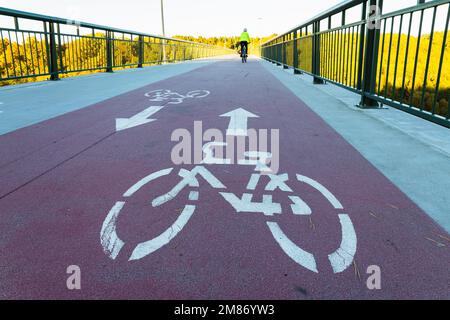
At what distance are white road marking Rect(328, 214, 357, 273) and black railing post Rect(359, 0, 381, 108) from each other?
424 cm

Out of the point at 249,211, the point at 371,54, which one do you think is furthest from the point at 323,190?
the point at 371,54

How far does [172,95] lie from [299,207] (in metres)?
6.00

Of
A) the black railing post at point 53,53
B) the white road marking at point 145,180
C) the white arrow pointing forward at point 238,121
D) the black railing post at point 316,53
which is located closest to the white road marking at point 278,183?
the white road marking at point 145,180

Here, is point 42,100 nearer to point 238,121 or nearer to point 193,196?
point 238,121

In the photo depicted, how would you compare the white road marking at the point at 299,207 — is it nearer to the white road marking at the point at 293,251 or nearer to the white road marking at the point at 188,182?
the white road marking at the point at 293,251

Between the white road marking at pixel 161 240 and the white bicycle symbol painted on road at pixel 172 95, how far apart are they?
16.2 ft

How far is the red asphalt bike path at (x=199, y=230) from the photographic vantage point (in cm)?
167

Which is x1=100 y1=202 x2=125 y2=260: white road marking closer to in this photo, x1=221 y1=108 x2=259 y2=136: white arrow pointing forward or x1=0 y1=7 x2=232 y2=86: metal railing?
x1=221 y1=108 x2=259 y2=136: white arrow pointing forward

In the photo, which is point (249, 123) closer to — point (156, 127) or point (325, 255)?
point (156, 127)

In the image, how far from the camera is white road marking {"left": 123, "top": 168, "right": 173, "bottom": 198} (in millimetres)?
2689

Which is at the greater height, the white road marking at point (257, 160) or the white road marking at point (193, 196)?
the white road marking at point (257, 160)

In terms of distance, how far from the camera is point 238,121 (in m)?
5.23
